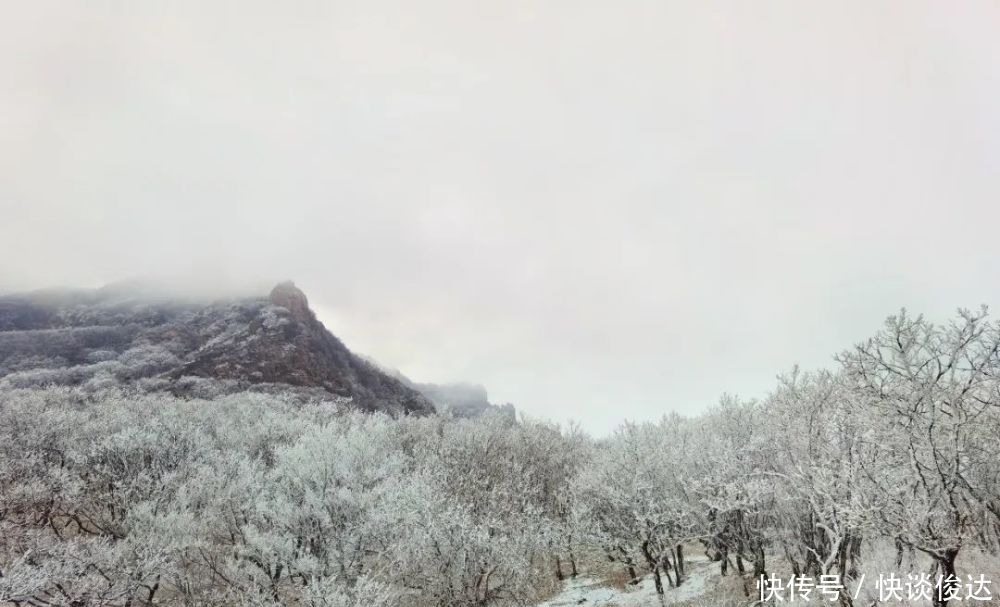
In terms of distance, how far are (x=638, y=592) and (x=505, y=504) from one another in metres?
11.3

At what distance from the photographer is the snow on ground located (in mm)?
28234

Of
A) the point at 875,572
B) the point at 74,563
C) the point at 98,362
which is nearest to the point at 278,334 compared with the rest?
the point at 98,362

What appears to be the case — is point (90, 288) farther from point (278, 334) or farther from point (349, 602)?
point (349, 602)

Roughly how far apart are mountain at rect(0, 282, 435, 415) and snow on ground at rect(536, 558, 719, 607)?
50.6m

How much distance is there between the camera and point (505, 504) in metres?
27.8

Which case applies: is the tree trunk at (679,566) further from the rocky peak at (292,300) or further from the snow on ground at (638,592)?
the rocky peak at (292,300)

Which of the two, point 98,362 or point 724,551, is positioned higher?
point 98,362

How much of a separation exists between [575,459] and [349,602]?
3263 cm

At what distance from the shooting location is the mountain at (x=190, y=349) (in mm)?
86562

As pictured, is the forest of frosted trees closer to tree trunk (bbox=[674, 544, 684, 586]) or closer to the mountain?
tree trunk (bbox=[674, 544, 684, 586])

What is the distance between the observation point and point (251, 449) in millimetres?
40156

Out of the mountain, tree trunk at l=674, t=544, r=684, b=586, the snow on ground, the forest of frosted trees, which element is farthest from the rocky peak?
tree trunk at l=674, t=544, r=684, b=586

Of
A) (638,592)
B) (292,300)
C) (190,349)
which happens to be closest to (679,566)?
(638,592)

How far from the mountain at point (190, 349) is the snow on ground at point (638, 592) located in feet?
166
